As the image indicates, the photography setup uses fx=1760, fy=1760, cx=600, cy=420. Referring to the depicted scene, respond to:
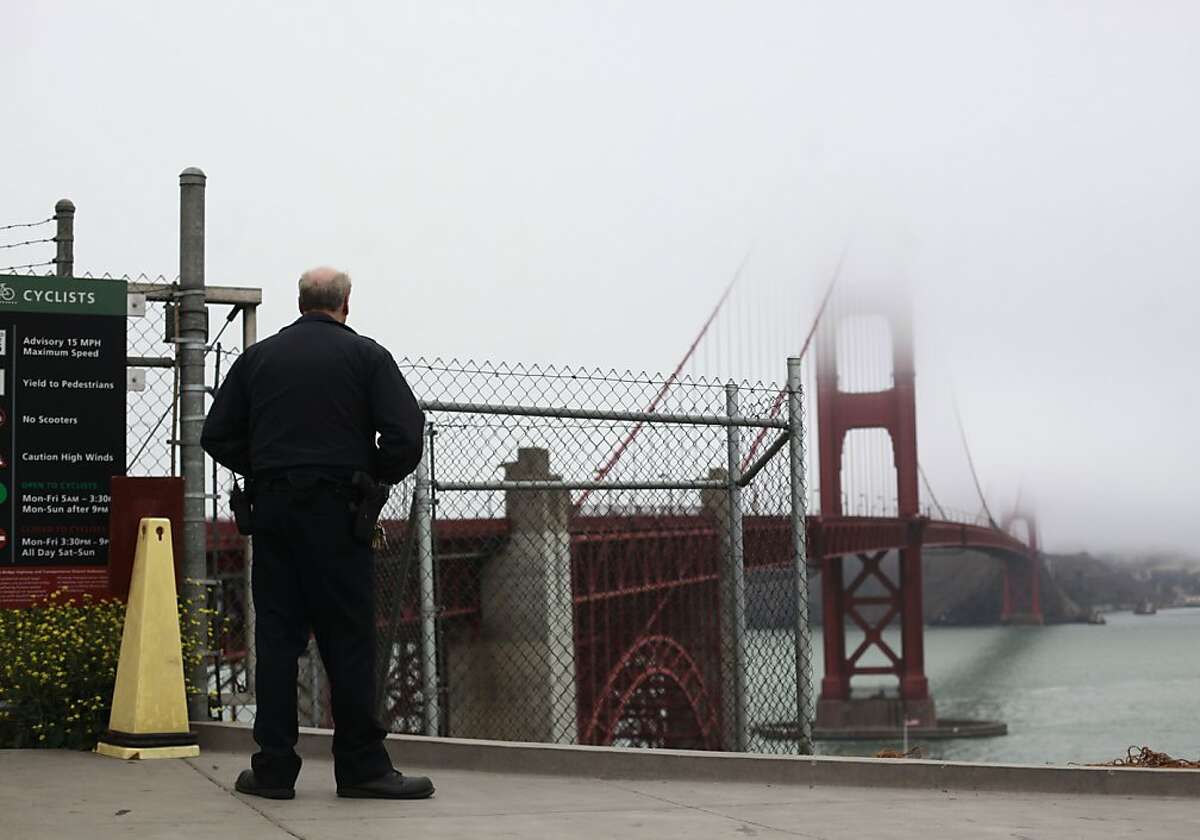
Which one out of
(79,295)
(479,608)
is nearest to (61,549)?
(79,295)

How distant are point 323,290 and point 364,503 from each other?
625 millimetres

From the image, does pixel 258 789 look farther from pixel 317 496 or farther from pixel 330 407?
pixel 330 407

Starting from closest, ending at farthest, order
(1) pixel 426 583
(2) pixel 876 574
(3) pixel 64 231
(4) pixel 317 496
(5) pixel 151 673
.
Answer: (4) pixel 317 496 → (5) pixel 151 673 → (1) pixel 426 583 → (3) pixel 64 231 → (2) pixel 876 574

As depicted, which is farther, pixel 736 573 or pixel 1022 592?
pixel 1022 592

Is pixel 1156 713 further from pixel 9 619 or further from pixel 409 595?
pixel 9 619

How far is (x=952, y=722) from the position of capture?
5328cm

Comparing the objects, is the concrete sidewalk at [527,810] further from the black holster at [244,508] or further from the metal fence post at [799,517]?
the metal fence post at [799,517]

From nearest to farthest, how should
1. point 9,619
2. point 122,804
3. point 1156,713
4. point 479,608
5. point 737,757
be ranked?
point 122,804 < point 737,757 < point 9,619 < point 479,608 < point 1156,713

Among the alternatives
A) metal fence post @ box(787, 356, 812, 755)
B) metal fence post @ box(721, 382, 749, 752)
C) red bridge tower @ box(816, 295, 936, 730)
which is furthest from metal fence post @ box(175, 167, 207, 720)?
red bridge tower @ box(816, 295, 936, 730)

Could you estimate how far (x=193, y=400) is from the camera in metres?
6.41

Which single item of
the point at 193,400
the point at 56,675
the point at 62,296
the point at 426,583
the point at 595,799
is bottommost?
the point at 595,799

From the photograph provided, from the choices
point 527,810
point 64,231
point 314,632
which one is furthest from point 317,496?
point 64,231

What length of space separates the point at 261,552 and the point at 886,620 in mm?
49482

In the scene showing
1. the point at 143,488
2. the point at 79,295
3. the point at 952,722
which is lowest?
the point at 952,722
